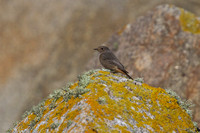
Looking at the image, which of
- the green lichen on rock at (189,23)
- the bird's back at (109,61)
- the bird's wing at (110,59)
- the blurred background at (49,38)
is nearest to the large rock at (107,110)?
the bird's back at (109,61)

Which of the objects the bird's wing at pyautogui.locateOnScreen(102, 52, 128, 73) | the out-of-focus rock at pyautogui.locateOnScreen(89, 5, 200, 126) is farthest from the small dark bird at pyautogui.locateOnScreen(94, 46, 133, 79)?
the out-of-focus rock at pyautogui.locateOnScreen(89, 5, 200, 126)

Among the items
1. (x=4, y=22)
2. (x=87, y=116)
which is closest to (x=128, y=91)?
(x=87, y=116)

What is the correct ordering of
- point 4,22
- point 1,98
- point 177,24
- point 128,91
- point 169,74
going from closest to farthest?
point 128,91 → point 169,74 → point 177,24 → point 1,98 → point 4,22

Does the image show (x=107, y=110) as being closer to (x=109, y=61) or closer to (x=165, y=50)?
(x=109, y=61)

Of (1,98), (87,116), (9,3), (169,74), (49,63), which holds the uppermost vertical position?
(9,3)

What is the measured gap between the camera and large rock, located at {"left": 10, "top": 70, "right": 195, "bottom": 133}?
6820 millimetres

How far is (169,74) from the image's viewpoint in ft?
62.9

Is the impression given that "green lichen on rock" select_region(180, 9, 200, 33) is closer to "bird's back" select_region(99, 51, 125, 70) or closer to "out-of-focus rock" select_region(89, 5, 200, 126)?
"out-of-focus rock" select_region(89, 5, 200, 126)

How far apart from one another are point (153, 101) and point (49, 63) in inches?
1150

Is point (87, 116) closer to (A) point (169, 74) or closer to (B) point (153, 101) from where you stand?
(B) point (153, 101)

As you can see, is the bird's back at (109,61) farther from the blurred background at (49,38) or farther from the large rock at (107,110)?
the blurred background at (49,38)

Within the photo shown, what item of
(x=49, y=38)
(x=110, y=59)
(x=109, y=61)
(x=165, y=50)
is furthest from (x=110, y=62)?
(x=49, y=38)

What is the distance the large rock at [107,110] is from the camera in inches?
269

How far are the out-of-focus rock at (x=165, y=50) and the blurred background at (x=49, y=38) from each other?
36.2ft
